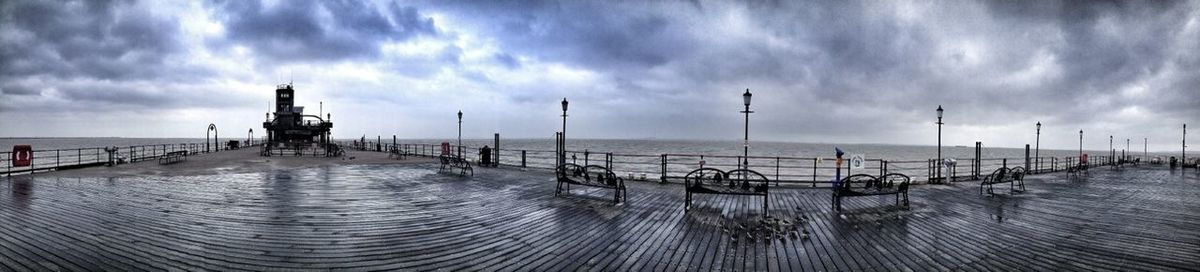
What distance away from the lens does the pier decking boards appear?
4598mm

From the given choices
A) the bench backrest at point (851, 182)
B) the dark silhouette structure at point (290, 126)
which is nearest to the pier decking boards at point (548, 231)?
the bench backrest at point (851, 182)

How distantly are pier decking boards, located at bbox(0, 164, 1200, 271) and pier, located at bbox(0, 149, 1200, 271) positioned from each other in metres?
0.03

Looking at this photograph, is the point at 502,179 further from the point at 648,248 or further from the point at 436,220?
the point at 648,248

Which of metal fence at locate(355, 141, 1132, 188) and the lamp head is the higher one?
the lamp head

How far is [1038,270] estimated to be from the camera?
4.56 metres

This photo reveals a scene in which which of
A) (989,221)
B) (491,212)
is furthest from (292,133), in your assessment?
(989,221)

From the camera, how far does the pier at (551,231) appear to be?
4.60 meters

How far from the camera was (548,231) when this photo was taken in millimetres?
5879

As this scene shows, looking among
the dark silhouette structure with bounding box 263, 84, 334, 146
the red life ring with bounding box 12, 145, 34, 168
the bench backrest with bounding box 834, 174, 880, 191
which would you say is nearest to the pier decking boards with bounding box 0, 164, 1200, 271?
the bench backrest with bounding box 834, 174, 880, 191

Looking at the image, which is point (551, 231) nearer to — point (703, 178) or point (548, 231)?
point (548, 231)

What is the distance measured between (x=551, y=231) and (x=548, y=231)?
38 mm

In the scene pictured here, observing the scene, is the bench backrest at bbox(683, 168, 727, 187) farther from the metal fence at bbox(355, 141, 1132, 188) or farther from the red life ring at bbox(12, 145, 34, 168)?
the red life ring at bbox(12, 145, 34, 168)

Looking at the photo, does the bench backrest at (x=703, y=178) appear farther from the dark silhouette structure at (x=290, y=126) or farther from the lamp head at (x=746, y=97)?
the dark silhouette structure at (x=290, y=126)

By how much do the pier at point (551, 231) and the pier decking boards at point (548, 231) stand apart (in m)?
0.03
